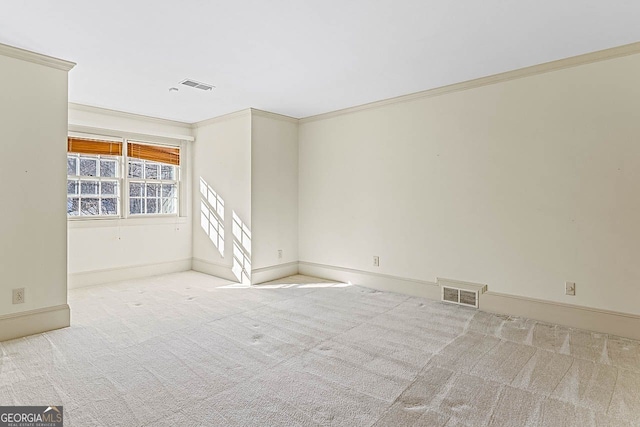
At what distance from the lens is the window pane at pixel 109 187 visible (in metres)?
5.01

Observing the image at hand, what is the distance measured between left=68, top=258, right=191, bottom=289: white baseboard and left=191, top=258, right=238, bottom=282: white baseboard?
16 centimetres

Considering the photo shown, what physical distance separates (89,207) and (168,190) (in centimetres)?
118

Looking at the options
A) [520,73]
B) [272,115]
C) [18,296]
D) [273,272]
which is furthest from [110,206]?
[520,73]

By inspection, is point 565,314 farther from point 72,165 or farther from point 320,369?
point 72,165

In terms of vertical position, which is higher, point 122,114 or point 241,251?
point 122,114

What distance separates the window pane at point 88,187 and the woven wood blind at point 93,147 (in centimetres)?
43

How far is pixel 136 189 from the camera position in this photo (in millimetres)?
5352

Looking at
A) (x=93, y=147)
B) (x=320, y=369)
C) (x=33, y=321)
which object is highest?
(x=93, y=147)

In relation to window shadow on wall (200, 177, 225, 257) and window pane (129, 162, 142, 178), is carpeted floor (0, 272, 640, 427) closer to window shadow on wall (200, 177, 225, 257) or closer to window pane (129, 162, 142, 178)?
window shadow on wall (200, 177, 225, 257)

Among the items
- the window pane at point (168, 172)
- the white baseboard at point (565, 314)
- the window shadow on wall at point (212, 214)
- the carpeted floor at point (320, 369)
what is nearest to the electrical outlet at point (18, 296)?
the carpeted floor at point (320, 369)

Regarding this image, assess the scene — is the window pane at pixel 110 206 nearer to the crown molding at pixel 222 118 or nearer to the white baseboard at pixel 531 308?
the crown molding at pixel 222 118

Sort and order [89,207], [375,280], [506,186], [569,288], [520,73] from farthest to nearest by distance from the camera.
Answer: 1. [89,207]
2. [375,280]
3. [506,186]
4. [520,73]
5. [569,288]

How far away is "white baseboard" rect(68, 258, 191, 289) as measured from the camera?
15.4ft

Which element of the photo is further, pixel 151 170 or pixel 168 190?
pixel 168 190
